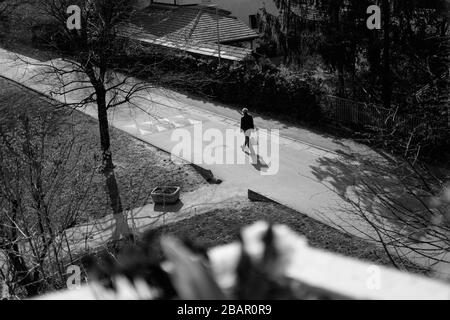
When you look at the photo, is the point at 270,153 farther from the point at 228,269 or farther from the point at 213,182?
the point at 228,269

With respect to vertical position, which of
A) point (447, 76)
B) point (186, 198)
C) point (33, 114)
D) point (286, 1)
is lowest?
point (186, 198)

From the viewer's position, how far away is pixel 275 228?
46.7 inches

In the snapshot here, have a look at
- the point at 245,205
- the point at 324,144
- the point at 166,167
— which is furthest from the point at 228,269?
the point at 324,144

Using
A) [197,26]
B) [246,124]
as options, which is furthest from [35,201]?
[197,26]

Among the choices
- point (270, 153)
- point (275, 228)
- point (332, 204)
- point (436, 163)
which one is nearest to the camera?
point (275, 228)

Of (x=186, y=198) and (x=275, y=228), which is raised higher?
(x=275, y=228)

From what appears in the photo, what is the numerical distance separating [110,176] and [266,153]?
4.34 m

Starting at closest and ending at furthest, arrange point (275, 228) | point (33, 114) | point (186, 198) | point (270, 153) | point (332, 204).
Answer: point (275, 228) → point (332, 204) → point (186, 198) → point (270, 153) → point (33, 114)

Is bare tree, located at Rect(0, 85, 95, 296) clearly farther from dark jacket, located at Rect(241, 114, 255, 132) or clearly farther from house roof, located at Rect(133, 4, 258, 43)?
house roof, located at Rect(133, 4, 258, 43)

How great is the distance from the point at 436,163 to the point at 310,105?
15.5ft

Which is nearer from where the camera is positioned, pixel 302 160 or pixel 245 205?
pixel 245 205

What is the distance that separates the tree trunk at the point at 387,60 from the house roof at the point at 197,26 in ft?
29.6

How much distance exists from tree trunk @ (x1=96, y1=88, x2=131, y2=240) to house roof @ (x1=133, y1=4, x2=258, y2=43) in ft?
31.4

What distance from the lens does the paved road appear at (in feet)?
42.3
